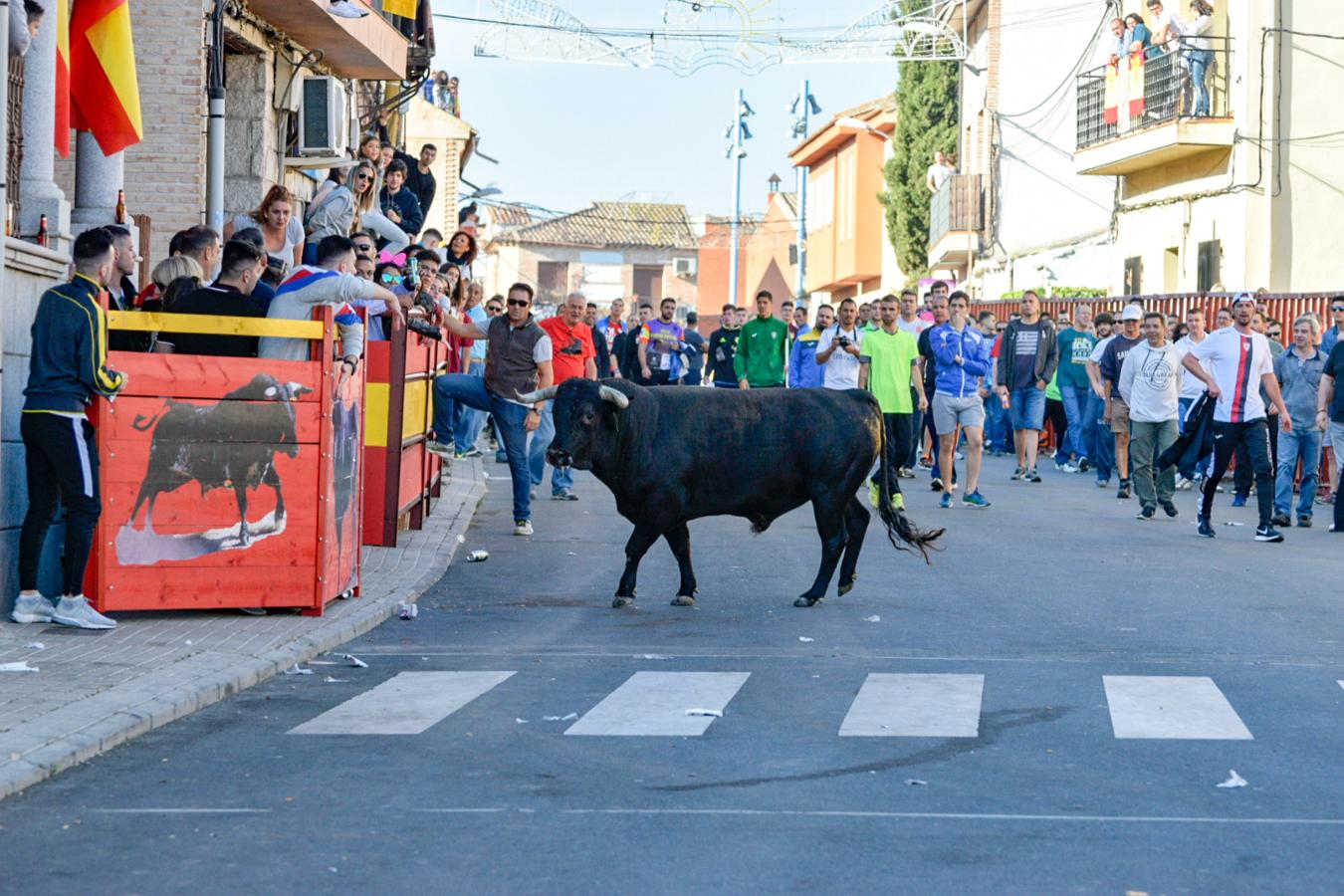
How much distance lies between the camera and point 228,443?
10.8 meters

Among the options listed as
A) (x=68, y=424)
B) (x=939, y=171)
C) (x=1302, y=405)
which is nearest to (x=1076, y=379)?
(x=1302, y=405)

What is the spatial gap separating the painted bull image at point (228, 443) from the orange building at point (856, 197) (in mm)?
51920

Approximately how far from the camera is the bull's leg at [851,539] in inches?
486

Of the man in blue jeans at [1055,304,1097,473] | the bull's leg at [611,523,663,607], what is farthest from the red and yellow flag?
the man in blue jeans at [1055,304,1097,473]

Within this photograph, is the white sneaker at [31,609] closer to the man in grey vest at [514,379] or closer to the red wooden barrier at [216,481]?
the red wooden barrier at [216,481]

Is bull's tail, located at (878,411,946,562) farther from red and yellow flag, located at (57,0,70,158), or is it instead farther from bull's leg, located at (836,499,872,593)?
red and yellow flag, located at (57,0,70,158)

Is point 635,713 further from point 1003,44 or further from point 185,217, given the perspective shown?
point 1003,44

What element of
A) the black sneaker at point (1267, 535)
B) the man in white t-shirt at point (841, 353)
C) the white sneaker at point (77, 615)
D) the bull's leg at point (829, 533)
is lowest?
the white sneaker at point (77, 615)

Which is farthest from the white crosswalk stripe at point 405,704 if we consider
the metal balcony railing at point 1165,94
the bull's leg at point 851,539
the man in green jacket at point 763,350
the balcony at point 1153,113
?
the metal balcony railing at point 1165,94

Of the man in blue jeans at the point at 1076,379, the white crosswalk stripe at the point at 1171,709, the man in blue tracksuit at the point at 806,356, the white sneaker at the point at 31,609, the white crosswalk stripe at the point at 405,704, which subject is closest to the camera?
the white crosswalk stripe at the point at 1171,709

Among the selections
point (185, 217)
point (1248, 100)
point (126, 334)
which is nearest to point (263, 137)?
point (185, 217)

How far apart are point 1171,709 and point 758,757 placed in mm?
2008

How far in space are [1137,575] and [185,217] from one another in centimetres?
860

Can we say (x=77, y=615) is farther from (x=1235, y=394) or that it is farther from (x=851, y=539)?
(x=1235, y=394)
